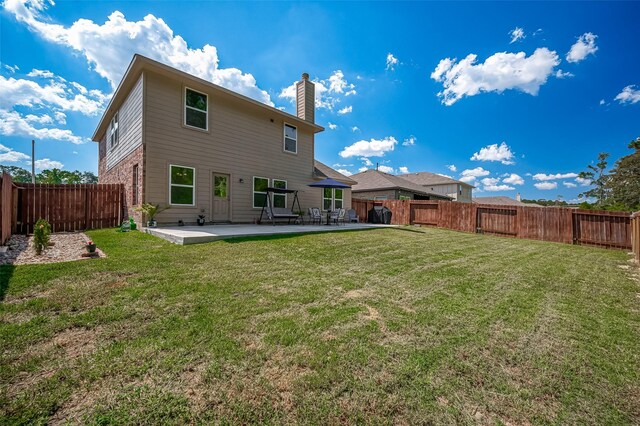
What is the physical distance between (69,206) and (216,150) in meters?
4.95

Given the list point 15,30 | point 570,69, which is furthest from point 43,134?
point 570,69

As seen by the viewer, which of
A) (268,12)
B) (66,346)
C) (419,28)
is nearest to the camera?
(66,346)

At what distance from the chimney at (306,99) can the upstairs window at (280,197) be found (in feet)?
12.3

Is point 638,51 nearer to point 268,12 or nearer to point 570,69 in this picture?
point 570,69

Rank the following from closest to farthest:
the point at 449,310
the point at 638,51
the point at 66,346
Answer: the point at 66,346, the point at 449,310, the point at 638,51

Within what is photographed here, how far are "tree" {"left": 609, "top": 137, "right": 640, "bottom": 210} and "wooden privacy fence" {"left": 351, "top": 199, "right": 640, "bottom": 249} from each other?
19.8 metres

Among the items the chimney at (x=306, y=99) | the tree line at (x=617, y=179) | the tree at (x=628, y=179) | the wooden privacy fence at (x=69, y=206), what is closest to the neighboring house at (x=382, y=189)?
the chimney at (x=306, y=99)

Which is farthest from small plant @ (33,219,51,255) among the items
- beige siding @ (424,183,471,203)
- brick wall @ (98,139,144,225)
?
beige siding @ (424,183,471,203)

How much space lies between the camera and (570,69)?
1270 centimetres

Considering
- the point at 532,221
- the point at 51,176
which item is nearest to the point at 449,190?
the point at 532,221

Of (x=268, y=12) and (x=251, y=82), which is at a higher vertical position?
(x=268, y=12)

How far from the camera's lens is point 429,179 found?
3294 centimetres

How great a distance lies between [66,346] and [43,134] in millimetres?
34101

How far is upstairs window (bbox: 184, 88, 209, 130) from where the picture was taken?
8.92m
